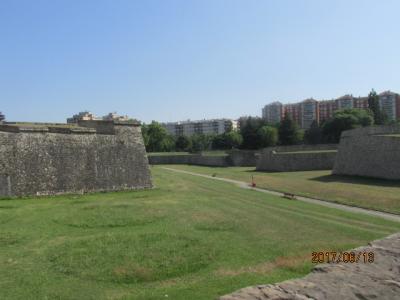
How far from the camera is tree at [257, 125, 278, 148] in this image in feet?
243

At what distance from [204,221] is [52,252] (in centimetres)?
536

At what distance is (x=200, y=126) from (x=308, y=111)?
51.2 metres

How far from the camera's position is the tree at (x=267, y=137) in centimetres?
7394

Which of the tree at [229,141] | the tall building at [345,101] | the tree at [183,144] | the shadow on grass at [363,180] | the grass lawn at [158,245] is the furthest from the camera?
the tall building at [345,101]

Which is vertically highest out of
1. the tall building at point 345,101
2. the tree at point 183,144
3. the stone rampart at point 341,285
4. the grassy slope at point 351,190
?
the tall building at point 345,101

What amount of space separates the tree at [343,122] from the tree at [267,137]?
788 cm

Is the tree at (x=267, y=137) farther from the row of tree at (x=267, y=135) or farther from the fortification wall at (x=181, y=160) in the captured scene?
the fortification wall at (x=181, y=160)

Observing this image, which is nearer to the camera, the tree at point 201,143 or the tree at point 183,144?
the tree at point 201,143

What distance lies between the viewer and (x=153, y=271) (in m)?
8.66

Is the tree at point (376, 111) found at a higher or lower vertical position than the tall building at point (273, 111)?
lower

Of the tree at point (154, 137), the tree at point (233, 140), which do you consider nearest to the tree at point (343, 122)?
the tree at point (233, 140)

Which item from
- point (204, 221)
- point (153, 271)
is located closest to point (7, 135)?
point (204, 221)

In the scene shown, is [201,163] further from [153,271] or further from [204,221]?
[153,271]

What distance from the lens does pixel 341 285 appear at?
347 centimetres
